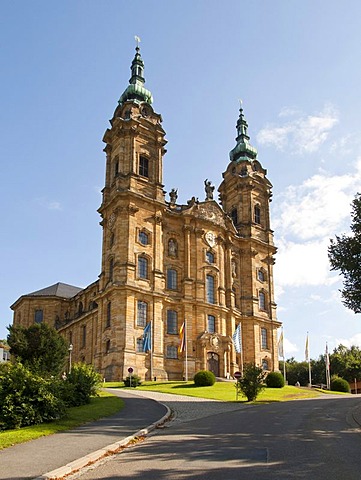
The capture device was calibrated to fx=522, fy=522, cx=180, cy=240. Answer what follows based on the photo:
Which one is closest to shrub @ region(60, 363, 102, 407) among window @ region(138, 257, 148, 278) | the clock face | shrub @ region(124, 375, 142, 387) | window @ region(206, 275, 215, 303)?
shrub @ region(124, 375, 142, 387)

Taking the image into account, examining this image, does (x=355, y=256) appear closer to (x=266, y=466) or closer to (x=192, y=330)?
(x=266, y=466)

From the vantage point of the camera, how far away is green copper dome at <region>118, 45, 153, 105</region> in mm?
67375

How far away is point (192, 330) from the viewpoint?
6084 centimetres

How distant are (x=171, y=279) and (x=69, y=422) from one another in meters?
42.4

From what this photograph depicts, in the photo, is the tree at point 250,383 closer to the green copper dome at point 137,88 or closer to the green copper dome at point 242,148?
the green copper dome at point 137,88

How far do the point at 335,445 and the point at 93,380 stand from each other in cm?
1756

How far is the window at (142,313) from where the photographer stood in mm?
55531

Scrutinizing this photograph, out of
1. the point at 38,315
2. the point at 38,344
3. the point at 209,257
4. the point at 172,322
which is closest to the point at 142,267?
the point at 172,322

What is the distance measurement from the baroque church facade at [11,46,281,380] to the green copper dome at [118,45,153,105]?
5.9 inches

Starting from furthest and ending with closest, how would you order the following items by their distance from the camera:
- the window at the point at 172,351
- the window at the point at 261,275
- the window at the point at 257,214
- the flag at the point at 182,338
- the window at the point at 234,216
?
the window at the point at 257,214, the window at the point at 234,216, the window at the point at 261,275, the window at the point at 172,351, the flag at the point at 182,338

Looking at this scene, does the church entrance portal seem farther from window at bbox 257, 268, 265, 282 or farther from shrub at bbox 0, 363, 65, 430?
shrub at bbox 0, 363, 65, 430

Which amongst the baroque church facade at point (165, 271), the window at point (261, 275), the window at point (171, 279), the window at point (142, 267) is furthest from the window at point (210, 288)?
the window at point (261, 275)

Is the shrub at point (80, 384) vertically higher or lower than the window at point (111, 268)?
lower

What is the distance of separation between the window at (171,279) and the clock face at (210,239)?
640 cm
